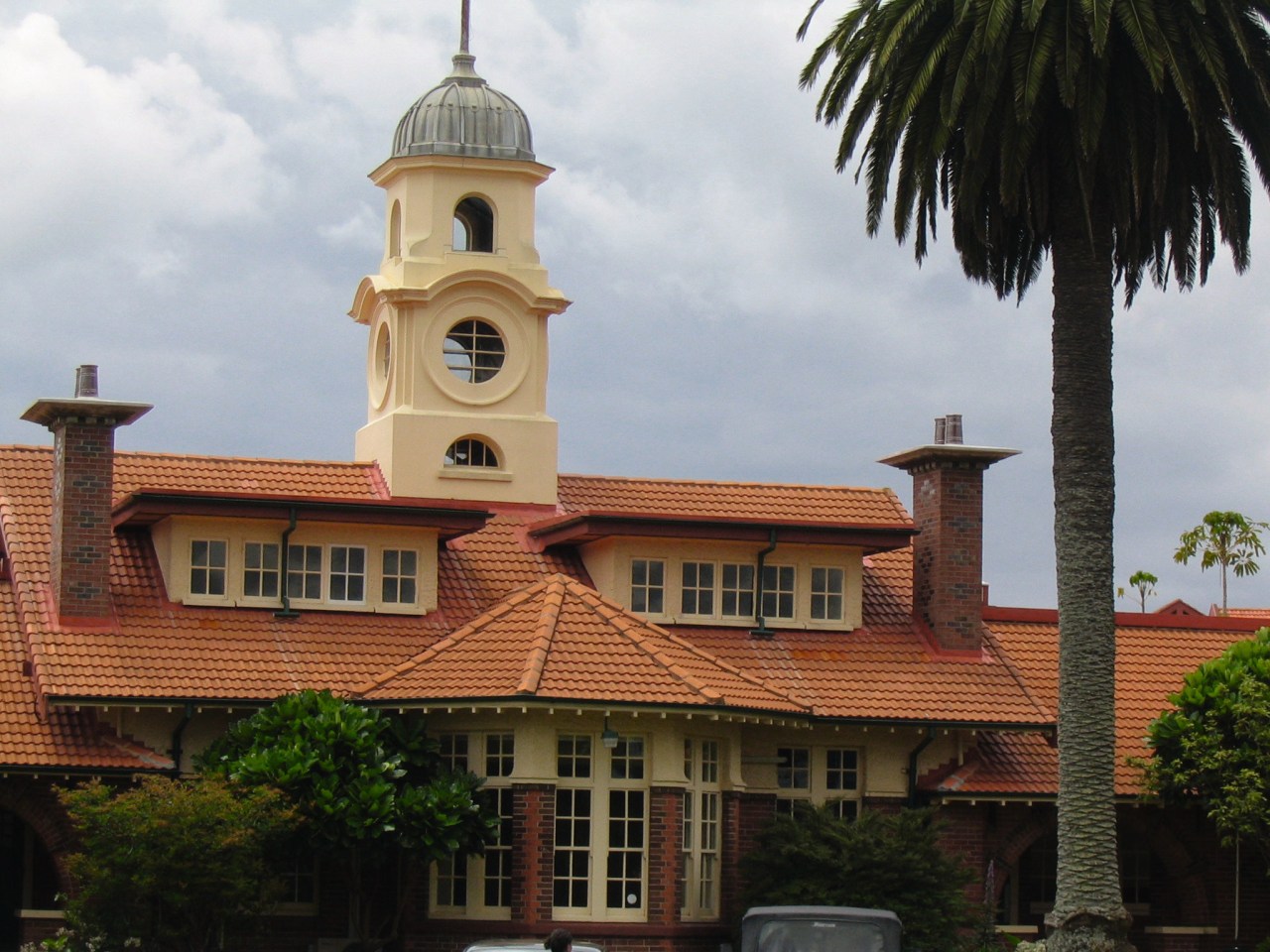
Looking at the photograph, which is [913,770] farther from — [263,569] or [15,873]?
[15,873]

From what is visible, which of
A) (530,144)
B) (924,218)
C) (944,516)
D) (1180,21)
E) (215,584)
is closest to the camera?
(1180,21)

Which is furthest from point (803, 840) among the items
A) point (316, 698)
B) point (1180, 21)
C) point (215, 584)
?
point (1180, 21)

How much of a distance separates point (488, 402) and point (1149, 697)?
38.9 ft

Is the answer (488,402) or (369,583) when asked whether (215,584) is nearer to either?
(369,583)

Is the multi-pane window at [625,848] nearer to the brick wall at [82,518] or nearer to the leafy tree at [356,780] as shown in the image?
the leafy tree at [356,780]

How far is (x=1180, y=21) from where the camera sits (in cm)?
3153

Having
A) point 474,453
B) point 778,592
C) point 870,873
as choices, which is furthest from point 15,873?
point 870,873

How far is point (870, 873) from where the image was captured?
35125mm

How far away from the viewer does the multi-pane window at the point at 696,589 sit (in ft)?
129

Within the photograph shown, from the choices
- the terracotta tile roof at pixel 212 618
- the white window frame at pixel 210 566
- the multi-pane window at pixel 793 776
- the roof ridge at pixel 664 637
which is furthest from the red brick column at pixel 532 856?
the white window frame at pixel 210 566

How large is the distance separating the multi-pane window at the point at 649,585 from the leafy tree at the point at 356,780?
5.70 m

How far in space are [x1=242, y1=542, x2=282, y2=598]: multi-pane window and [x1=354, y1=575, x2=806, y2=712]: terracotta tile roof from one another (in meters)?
2.70

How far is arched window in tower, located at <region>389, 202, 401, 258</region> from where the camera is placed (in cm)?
4348

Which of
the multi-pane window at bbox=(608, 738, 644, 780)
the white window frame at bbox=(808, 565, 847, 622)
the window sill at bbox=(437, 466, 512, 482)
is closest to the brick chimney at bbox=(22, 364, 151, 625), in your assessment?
the window sill at bbox=(437, 466, 512, 482)
